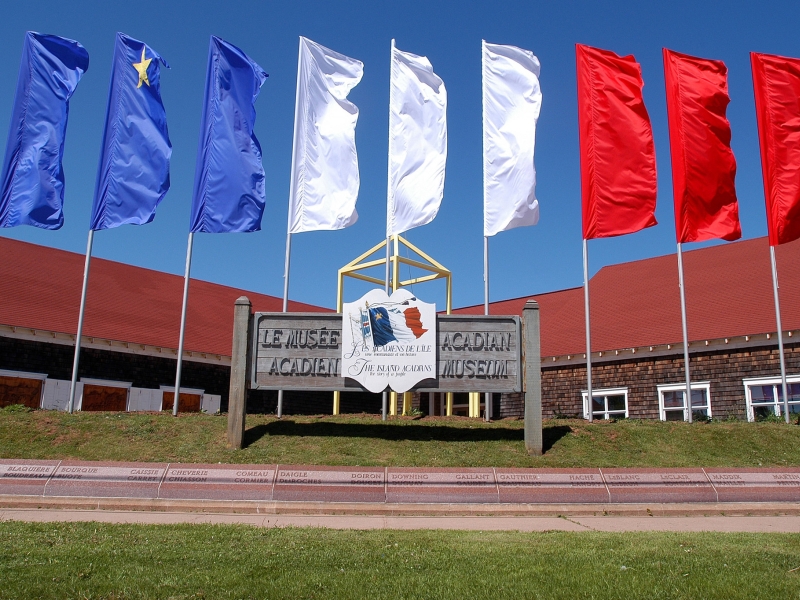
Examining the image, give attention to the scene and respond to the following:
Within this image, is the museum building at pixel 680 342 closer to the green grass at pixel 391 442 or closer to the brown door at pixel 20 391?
the green grass at pixel 391 442

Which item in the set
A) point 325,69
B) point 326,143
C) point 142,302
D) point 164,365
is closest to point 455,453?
point 326,143

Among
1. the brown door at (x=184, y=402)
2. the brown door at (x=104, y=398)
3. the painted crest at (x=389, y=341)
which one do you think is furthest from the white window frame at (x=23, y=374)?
the painted crest at (x=389, y=341)

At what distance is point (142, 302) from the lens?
85.1 feet

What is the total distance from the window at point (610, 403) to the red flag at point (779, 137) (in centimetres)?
788

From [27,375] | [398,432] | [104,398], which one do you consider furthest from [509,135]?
[27,375]

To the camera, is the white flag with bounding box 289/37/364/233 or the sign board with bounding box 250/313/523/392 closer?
the sign board with bounding box 250/313/523/392

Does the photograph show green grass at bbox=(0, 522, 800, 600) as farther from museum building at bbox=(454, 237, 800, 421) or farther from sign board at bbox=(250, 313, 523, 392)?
museum building at bbox=(454, 237, 800, 421)

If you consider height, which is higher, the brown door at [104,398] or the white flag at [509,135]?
Result: the white flag at [509,135]

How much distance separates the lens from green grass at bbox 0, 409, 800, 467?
13.2 m

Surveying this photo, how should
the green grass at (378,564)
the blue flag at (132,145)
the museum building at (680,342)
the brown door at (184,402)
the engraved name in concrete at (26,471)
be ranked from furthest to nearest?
1. the brown door at (184,402)
2. the museum building at (680,342)
3. the blue flag at (132,145)
4. the engraved name in concrete at (26,471)
5. the green grass at (378,564)

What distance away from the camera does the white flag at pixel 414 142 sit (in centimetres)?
1758

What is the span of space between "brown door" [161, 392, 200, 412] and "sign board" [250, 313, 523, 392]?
36.5 ft

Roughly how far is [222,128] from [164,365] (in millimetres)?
9783

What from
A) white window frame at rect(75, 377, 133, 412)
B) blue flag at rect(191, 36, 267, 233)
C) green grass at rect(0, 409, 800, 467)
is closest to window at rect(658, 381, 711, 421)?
green grass at rect(0, 409, 800, 467)
